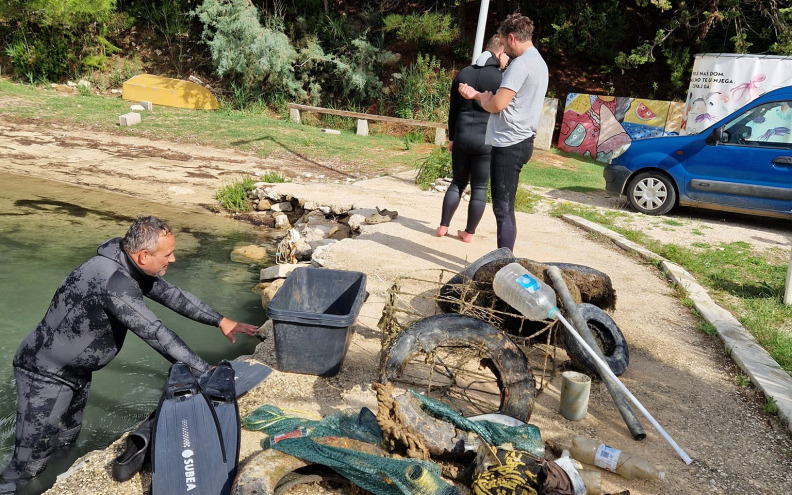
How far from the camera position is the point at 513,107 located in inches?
213

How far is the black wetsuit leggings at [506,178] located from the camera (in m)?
5.54

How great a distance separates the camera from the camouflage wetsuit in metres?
3.32

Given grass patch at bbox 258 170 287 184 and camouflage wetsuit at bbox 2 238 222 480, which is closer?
camouflage wetsuit at bbox 2 238 222 480

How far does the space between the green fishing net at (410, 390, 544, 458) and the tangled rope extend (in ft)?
0.70

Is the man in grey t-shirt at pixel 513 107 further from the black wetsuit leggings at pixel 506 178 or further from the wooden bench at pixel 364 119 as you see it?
the wooden bench at pixel 364 119

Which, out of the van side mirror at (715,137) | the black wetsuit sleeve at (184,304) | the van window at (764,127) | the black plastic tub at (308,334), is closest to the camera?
the black wetsuit sleeve at (184,304)

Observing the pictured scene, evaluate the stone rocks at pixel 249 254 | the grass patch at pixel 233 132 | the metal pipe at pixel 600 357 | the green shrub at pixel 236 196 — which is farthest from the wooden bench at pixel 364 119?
the metal pipe at pixel 600 357

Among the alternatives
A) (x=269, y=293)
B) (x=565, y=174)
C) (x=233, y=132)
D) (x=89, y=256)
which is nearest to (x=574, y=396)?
(x=269, y=293)

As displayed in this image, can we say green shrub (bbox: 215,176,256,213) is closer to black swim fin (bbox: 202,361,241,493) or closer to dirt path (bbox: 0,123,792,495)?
dirt path (bbox: 0,123,792,495)

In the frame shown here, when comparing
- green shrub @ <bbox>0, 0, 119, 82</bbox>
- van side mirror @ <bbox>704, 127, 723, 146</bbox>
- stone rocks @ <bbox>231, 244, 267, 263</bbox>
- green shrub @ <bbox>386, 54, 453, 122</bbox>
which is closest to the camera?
stone rocks @ <bbox>231, 244, 267, 263</bbox>

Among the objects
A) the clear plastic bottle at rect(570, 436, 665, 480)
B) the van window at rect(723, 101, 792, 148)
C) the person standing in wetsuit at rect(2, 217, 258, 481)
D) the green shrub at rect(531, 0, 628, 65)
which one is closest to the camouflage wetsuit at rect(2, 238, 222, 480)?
the person standing in wetsuit at rect(2, 217, 258, 481)

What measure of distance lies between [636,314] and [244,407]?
371 cm

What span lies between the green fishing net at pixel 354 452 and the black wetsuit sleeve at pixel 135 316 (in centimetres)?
63

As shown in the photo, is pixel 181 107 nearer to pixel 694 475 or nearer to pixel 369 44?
pixel 369 44
